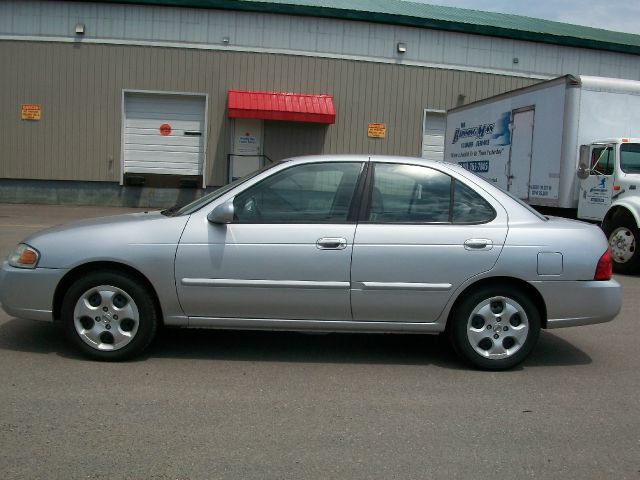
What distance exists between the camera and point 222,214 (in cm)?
475

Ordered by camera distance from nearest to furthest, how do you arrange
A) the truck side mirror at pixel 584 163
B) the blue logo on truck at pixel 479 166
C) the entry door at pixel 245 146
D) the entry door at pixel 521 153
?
1. the truck side mirror at pixel 584 163
2. the entry door at pixel 521 153
3. the blue logo on truck at pixel 479 166
4. the entry door at pixel 245 146

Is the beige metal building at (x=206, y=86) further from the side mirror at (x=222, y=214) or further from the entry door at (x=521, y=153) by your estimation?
the side mirror at (x=222, y=214)

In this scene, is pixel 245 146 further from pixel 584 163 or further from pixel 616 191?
pixel 616 191

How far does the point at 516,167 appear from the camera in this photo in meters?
12.6

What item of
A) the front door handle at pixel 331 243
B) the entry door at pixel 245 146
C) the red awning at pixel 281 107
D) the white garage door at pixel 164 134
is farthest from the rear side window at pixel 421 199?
the white garage door at pixel 164 134

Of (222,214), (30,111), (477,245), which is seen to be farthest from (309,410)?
(30,111)

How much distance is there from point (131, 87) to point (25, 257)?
16.1 metres

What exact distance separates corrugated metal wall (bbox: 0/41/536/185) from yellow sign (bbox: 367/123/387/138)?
0.54ft

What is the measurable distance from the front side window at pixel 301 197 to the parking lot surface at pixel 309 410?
1152mm

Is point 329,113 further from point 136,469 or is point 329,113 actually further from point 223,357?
point 136,469

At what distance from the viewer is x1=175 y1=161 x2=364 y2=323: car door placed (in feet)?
15.7

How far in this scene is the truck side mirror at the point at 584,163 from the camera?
10664mm

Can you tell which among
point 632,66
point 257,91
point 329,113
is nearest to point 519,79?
point 632,66

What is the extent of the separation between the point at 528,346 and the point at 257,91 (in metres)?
16.5
